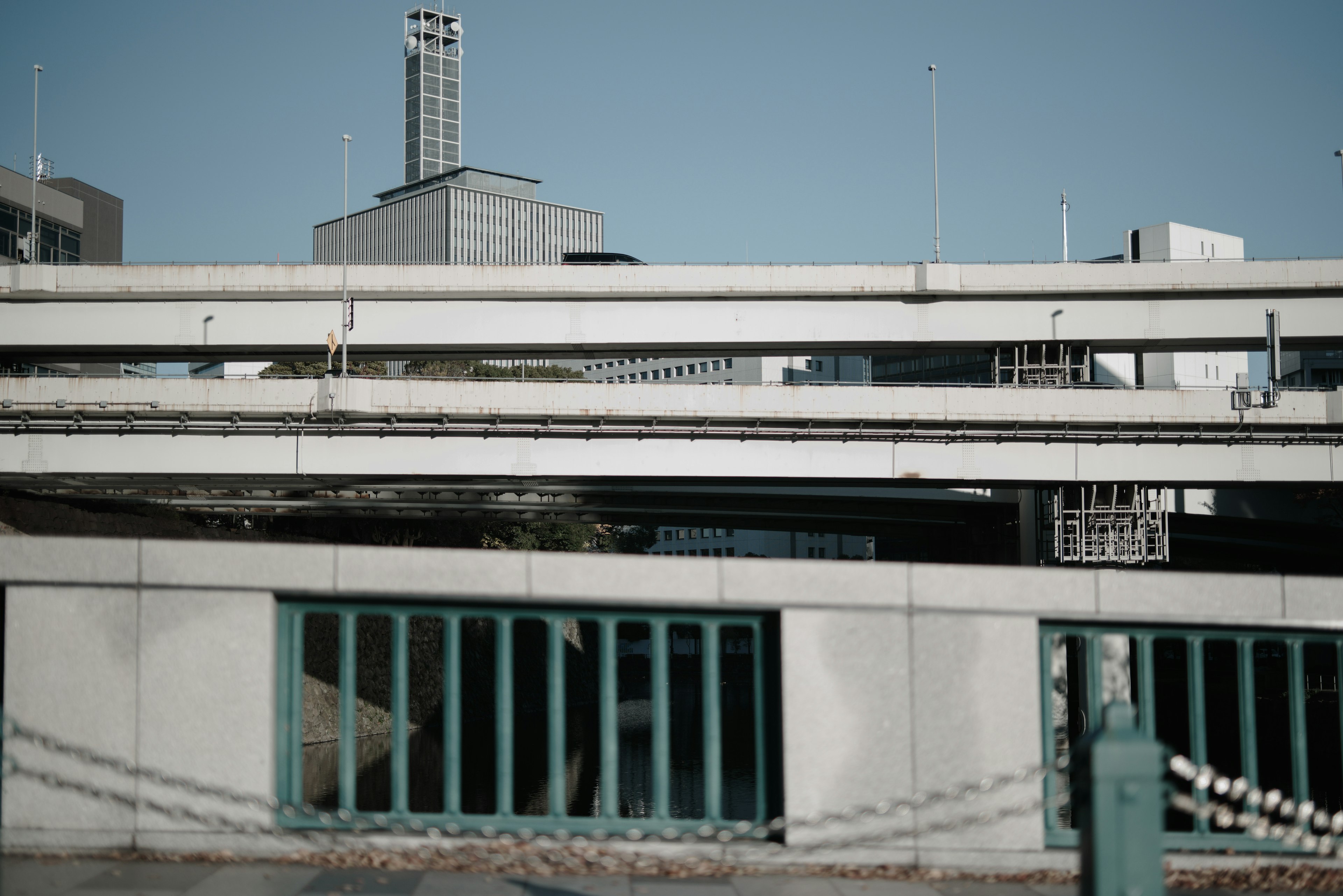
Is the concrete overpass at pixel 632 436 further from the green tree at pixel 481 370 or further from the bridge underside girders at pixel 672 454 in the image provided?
the green tree at pixel 481 370

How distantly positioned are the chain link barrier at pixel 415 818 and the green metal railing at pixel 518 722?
2.6 inches

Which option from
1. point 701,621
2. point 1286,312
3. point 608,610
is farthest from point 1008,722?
point 1286,312

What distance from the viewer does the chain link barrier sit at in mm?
8086

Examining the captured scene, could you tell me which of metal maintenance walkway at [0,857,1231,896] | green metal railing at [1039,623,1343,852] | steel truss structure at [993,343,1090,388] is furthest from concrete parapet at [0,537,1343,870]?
steel truss structure at [993,343,1090,388]

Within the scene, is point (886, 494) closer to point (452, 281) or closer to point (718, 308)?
point (718, 308)

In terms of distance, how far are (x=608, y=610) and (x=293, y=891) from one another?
2669 mm

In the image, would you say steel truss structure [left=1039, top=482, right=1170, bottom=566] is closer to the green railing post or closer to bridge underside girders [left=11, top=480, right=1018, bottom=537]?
bridge underside girders [left=11, top=480, right=1018, bottom=537]

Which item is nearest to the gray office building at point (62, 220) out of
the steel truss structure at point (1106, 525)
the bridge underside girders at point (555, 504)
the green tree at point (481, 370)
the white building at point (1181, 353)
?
the bridge underside girders at point (555, 504)

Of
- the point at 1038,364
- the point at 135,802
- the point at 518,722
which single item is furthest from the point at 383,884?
the point at 518,722

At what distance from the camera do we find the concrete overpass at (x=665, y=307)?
34562mm

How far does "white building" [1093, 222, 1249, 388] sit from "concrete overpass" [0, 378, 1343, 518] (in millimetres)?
78183

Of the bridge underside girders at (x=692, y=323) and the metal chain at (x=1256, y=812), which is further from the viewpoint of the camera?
the bridge underside girders at (x=692, y=323)

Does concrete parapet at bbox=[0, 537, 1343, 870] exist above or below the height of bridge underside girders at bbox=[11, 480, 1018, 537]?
below

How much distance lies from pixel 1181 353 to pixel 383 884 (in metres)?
112
